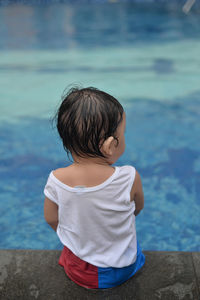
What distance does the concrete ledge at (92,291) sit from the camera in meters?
1.64

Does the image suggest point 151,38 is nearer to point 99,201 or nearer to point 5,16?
point 5,16

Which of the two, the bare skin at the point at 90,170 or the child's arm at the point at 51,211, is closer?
the bare skin at the point at 90,170

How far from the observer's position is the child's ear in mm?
1370

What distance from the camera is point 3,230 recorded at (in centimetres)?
324

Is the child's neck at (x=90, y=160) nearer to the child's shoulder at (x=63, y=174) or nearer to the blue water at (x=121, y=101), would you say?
the child's shoulder at (x=63, y=174)

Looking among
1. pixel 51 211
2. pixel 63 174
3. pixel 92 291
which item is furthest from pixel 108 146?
pixel 92 291

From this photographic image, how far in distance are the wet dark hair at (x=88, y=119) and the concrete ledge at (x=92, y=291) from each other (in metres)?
0.68

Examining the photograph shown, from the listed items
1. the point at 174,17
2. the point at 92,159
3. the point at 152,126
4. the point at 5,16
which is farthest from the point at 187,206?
the point at 5,16

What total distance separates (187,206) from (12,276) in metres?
2.18

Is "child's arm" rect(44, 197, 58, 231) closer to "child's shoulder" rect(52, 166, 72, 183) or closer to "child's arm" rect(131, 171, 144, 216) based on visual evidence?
"child's shoulder" rect(52, 166, 72, 183)

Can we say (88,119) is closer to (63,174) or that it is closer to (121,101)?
(63,174)

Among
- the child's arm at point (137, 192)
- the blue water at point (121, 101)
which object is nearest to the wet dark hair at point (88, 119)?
the child's arm at point (137, 192)

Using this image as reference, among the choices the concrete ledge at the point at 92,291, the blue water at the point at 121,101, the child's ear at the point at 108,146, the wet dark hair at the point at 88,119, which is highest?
the wet dark hair at the point at 88,119

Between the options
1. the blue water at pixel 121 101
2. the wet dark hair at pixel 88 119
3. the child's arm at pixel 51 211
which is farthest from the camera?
the blue water at pixel 121 101
